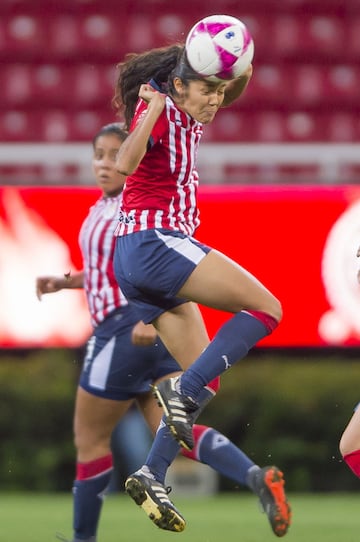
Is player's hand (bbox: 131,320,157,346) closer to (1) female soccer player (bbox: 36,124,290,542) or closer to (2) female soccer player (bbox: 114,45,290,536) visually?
(1) female soccer player (bbox: 36,124,290,542)

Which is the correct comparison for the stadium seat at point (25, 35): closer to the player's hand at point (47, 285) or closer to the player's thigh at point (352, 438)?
the player's hand at point (47, 285)

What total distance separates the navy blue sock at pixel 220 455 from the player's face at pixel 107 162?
3.97ft

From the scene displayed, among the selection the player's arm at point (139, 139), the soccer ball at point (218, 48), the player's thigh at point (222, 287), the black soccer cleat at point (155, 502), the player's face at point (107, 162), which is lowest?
the black soccer cleat at point (155, 502)

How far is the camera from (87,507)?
561cm

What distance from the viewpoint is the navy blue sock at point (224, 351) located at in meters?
4.62

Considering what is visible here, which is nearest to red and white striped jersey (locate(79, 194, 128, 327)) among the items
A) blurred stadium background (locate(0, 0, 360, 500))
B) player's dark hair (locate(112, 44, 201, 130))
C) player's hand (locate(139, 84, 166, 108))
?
player's dark hair (locate(112, 44, 201, 130))

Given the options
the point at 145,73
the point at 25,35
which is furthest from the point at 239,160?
the point at 145,73

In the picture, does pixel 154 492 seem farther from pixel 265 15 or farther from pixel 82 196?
pixel 265 15

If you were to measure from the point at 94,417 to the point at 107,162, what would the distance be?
1079 mm

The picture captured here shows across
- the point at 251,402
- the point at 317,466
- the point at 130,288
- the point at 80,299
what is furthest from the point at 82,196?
the point at 130,288

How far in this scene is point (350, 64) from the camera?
35.9 ft

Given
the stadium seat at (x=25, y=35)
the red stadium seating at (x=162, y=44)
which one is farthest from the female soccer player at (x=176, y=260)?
the stadium seat at (x=25, y=35)

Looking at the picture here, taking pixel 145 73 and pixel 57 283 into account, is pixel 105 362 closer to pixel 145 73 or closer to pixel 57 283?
pixel 57 283

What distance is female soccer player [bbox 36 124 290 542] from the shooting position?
5.55 m
